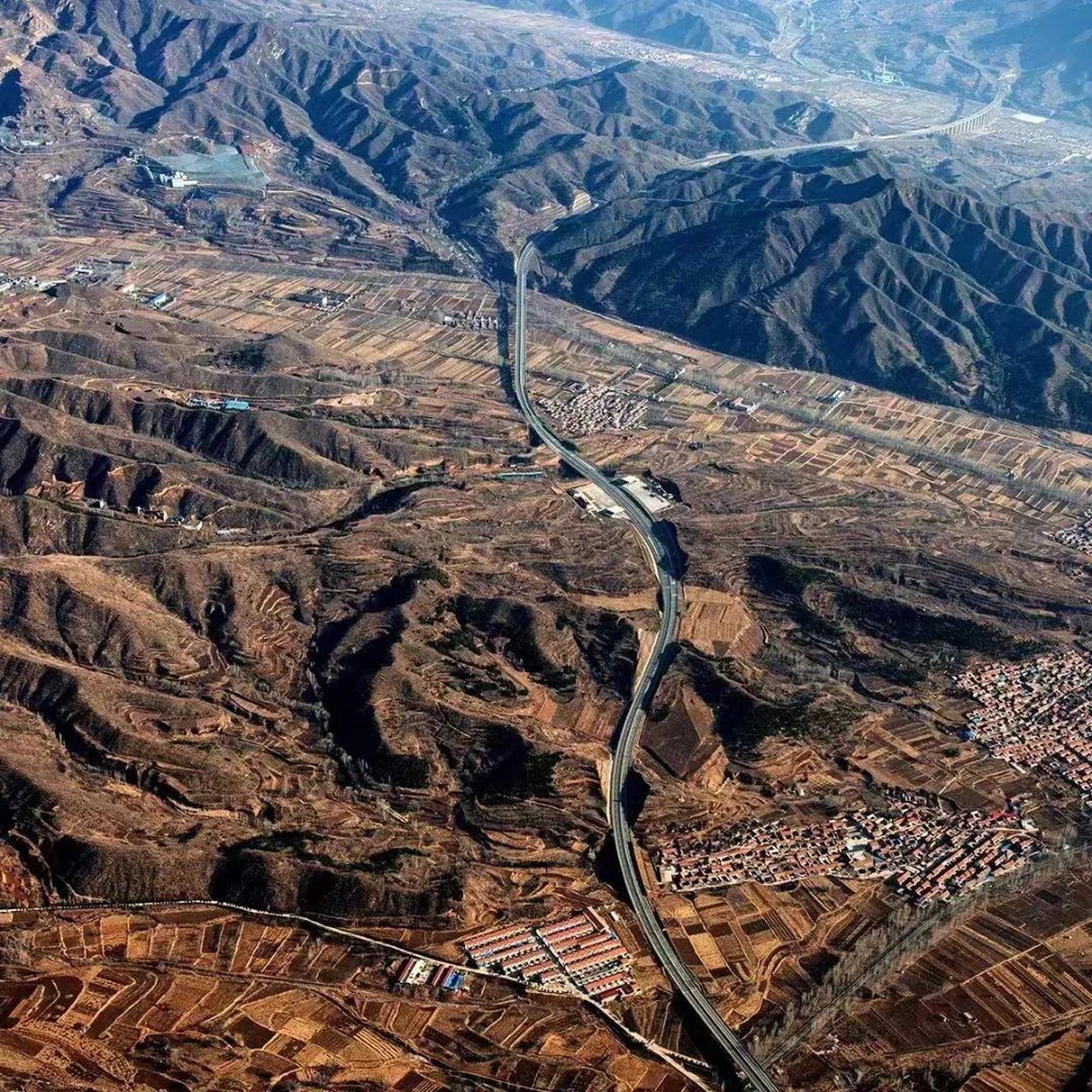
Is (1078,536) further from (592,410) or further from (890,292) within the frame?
(890,292)

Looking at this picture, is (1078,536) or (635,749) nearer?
(635,749)

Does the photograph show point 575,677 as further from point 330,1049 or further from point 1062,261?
point 1062,261

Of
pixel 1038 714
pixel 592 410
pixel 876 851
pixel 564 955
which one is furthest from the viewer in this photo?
pixel 592 410

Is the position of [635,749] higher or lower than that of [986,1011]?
lower

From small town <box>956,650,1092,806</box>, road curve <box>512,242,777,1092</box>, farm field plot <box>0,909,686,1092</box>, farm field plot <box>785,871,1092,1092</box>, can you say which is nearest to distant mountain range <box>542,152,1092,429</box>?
road curve <box>512,242,777,1092</box>

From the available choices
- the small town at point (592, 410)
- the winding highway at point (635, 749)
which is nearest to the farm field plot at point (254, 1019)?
the winding highway at point (635, 749)

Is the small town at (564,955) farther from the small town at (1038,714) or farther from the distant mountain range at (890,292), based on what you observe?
the distant mountain range at (890,292)

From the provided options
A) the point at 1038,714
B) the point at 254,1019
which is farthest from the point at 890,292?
the point at 254,1019
